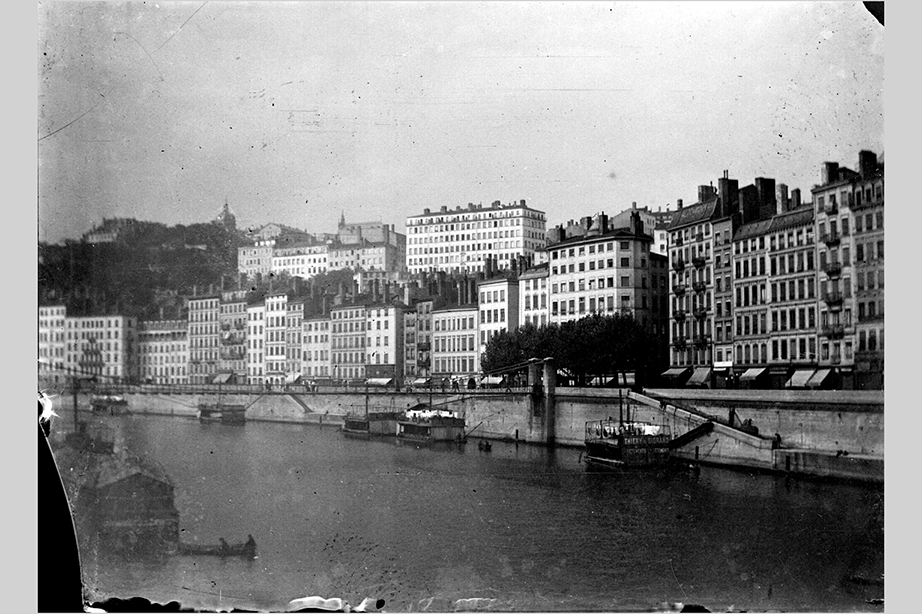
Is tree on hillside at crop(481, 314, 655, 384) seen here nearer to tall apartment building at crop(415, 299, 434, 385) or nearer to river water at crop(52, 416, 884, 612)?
tall apartment building at crop(415, 299, 434, 385)

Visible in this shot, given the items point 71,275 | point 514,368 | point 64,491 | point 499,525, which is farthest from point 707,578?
point 71,275

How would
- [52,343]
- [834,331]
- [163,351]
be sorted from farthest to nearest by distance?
[163,351] < [52,343] < [834,331]

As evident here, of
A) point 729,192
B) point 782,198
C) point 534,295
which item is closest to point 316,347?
point 534,295

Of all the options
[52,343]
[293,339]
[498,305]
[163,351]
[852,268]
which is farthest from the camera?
[498,305]

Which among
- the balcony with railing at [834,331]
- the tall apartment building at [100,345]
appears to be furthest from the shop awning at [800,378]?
the tall apartment building at [100,345]

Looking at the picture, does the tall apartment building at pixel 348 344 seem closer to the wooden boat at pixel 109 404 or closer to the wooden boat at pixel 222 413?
the wooden boat at pixel 222 413

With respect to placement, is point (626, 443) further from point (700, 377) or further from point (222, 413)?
point (222, 413)

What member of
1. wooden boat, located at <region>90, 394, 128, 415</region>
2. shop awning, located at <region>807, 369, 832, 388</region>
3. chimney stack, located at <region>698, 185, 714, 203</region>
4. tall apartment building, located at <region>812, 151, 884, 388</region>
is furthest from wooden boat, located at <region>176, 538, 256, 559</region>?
tall apartment building, located at <region>812, 151, 884, 388</region>
